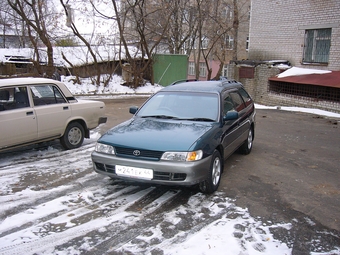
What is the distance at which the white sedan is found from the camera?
19.6 feet

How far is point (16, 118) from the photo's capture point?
600cm

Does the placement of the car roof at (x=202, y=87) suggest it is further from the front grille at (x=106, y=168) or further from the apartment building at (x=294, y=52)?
the apartment building at (x=294, y=52)

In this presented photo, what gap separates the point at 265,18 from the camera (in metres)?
17.4

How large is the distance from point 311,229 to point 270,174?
6.67 ft

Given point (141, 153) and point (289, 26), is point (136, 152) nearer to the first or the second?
point (141, 153)

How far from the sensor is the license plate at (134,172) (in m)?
4.39

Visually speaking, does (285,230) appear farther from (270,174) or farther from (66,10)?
(66,10)

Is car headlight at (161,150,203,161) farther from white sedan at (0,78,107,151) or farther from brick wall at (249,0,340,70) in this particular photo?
brick wall at (249,0,340,70)

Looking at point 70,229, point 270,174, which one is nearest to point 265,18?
point 270,174

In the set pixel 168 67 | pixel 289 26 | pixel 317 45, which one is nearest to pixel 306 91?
pixel 317 45

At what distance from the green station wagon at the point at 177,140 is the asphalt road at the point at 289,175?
0.54 meters

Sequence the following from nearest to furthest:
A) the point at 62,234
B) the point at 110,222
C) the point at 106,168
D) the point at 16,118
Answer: the point at 62,234 < the point at 110,222 < the point at 106,168 < the point at 16,118

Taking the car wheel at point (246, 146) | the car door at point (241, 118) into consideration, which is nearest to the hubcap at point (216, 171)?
the car door at point (241, 118)

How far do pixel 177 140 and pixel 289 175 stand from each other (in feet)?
8.18
